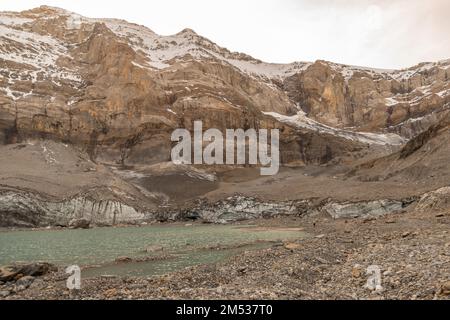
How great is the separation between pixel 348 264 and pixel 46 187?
7254 cm

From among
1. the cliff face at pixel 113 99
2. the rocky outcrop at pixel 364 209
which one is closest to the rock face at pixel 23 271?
the rocky outcrop at pixel 364 209

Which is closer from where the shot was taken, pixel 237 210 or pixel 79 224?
pixel 79 224

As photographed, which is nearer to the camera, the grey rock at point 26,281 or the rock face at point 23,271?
the grey rock at point 26,281

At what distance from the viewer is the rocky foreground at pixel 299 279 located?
47.0 ft

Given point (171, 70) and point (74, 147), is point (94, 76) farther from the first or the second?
point (74, 147)

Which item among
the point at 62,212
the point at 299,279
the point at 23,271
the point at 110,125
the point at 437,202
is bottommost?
the point at 23,271

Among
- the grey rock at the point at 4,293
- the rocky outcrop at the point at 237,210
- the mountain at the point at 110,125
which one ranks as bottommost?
the grey rock at the point at 4,293

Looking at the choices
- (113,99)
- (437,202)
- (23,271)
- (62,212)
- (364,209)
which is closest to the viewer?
(23,271)

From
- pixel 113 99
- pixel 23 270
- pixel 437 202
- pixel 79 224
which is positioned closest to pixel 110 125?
pixel 113 99

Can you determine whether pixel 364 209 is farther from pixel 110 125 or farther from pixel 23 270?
pixel 110 125

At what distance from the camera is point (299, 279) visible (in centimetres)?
1842

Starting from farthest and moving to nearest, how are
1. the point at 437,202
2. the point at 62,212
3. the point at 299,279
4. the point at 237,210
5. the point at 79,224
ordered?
1. the point at 237,210
2. the point at 62,212
3. the point at 79,224
4. the point at 437,202
5. the point at 299,279

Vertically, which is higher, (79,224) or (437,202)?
(437,202)

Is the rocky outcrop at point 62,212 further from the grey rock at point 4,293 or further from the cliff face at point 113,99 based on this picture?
the grey rock at point 4,293
